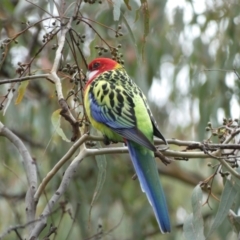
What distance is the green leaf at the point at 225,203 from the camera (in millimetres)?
2436

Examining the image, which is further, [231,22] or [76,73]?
[231,22]

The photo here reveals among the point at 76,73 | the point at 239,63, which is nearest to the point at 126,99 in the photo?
the point at 76,73

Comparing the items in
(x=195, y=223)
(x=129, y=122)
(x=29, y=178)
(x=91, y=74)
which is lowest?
(x=195, y=223)

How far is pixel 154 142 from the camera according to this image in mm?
2469

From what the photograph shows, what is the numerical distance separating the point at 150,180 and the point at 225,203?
282 millimetres

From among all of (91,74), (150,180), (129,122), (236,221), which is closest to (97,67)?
(91,74)

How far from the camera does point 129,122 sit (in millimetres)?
2666

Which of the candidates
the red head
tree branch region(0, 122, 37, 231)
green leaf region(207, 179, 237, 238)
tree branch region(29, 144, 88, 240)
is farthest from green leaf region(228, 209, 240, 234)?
the red head

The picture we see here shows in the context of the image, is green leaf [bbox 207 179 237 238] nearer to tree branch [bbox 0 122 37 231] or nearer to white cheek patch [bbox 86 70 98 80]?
tree branch [bbox 0 122 37 231]

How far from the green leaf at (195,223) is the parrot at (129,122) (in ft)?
0.32

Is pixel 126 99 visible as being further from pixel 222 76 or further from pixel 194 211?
pixel 222 76

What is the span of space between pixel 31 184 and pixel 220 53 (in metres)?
2.34

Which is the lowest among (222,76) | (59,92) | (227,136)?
(227,136)

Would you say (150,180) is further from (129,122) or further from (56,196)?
(56,196)
